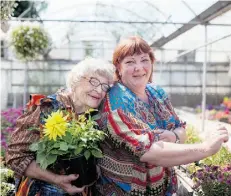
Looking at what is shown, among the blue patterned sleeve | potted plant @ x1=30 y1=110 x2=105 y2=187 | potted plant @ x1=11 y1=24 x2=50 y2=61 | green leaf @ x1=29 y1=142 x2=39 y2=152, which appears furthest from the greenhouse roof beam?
green leaf @ x1=29 y1=142 x2=39 y2=152

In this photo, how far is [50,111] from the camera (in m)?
1.39

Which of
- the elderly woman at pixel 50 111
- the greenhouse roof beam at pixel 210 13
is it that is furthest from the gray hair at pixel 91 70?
the greenhouse roof beam at pixel 210 13

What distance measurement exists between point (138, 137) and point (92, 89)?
0.89 ft

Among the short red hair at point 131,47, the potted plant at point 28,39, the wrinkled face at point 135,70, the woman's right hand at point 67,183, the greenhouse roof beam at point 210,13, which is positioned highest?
the greenhouse roof beam at point 210,13

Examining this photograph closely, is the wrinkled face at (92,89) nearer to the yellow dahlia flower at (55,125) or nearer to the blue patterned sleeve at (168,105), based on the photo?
the yellow dahlia flower at (55,125)

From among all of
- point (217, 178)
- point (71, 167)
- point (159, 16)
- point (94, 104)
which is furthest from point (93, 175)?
point (159, 16)

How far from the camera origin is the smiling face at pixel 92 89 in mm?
1381

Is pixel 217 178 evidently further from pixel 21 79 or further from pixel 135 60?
pixel 21 79

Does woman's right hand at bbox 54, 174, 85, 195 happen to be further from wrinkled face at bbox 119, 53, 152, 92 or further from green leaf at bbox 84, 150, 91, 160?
wrinkled face at bbox 119, 53, 152, 92

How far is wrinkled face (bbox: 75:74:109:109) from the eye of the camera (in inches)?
54.4

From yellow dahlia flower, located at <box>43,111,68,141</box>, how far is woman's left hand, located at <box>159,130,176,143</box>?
0.36 meters

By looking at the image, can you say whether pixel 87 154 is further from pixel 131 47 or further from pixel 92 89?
pixel 131 47

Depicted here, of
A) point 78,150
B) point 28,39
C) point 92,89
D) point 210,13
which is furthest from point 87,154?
point 28,39

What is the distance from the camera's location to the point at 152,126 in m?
1.40
